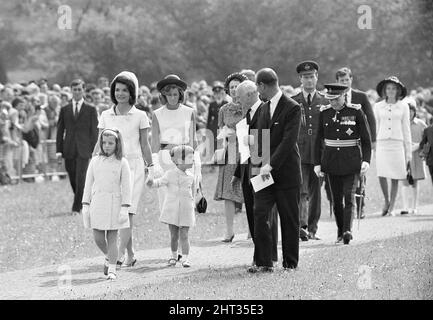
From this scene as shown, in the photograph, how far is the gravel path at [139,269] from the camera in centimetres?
1193

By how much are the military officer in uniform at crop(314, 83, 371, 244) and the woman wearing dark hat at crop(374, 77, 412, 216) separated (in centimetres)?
414

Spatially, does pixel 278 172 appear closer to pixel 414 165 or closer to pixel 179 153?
pixel 179 153

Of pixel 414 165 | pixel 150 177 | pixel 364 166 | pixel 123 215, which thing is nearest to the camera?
pixel 123 215

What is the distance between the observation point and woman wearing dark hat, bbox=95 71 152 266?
44.9ft

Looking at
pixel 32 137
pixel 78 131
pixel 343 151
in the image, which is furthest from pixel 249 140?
pixel 32 137

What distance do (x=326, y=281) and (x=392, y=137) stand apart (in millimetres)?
9050

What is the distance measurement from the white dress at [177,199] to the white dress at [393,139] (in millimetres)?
6895

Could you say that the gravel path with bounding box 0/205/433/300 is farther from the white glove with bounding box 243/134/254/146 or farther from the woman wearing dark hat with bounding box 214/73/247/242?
the white glove with bounding box 243/134/254/146

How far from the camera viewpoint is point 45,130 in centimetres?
2675

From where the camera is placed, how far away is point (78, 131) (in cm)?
2075

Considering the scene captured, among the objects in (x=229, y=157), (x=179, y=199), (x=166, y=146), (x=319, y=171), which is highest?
(x=166, y=146)

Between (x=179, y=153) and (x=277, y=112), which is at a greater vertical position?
(x=277, y=112)

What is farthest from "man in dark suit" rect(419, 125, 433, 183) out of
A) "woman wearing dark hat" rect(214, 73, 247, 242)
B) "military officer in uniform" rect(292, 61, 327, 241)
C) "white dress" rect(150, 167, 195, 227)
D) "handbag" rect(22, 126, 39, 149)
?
"handbag" rect(22, 126, 39, 149)

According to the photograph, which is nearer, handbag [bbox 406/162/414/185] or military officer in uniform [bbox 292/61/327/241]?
military officer in uniform [bbox 292/61/327/241]
